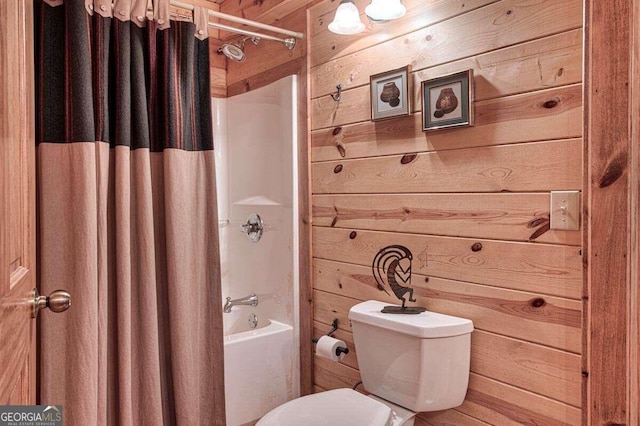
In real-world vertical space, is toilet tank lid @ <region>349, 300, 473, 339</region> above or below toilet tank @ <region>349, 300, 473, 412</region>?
above

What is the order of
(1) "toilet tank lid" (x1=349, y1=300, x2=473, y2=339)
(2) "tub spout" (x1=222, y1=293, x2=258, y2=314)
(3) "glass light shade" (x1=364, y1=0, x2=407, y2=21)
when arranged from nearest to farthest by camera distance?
(1) "toilet tank lid" (x1=349, y1=300, x2=473, y2=339) < (3) "glass light shade" (x1=364, y1=0, x2=407, y2=21) < (2) "tub spout" (x1=222, y1=293, x2=258, y2=314)

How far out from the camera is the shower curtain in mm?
1558

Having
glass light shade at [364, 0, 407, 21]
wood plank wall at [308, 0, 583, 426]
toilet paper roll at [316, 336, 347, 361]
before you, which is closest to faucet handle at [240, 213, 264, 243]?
wood plank wall at [308, 0, 583, 426]

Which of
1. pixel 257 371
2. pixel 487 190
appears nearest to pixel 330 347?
pixel 257 371

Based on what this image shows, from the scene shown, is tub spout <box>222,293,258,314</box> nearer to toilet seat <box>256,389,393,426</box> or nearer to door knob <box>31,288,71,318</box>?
toilet seat <box>256,389,393,426</box>

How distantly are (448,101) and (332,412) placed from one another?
1.14m

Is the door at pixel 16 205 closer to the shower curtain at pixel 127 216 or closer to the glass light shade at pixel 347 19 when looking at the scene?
the shower curtain at pixel 127 216

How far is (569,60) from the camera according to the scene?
53.6 inches

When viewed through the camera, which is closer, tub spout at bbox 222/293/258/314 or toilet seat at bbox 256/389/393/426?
toilet seat at bbox 256/389/393/426

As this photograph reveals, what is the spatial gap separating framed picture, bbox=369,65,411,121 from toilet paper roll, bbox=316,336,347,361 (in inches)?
36.1

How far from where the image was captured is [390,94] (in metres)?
1.85

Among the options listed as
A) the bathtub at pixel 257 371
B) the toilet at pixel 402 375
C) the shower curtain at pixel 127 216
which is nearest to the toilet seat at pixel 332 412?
the toilet at pixel 402 375

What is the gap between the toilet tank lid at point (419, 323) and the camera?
1524 millimetres

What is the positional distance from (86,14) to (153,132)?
439 mm
